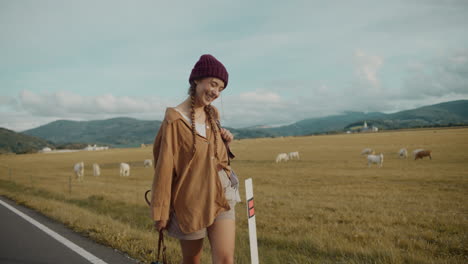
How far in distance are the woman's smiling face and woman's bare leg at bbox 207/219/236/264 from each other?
1.05 m

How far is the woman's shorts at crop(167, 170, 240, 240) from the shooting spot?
2.65 meters

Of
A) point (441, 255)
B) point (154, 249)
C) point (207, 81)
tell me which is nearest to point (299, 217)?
point (441, 255)

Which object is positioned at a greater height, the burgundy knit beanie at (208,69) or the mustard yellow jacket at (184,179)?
the burgundy knit beanie at (208,69)

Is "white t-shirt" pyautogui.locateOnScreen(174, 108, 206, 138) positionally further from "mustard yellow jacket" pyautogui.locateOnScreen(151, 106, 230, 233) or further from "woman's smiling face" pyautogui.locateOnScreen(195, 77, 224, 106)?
"woman's smiling face" pyautogui.locateOnScreen(195, 77, 224, 106)

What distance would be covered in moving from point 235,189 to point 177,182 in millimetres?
564

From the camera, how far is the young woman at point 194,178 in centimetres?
255

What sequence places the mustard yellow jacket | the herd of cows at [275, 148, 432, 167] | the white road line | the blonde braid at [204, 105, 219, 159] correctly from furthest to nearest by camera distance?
1. the herd of cows at [275, 148, 432, 167]
2. the white road line
3. the blonde braid at [204, 105, 219, 159]
4. the mustard yellow jacket

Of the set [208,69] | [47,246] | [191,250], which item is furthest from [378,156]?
[208,69]

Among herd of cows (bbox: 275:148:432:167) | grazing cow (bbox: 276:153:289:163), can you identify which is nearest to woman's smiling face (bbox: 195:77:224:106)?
herd of cows (bbox: 275:148:432:167)

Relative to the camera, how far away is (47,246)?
5945 mm

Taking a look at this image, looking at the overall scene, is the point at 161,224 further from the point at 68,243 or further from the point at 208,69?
the point at 68,243

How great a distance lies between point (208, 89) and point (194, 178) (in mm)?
766

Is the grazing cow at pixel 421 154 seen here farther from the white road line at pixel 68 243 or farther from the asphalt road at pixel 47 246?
the white road line at pixel 68 243

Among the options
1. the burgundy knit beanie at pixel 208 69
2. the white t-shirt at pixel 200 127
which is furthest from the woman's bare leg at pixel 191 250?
the burgundy knit beanie at pixel 208 69
